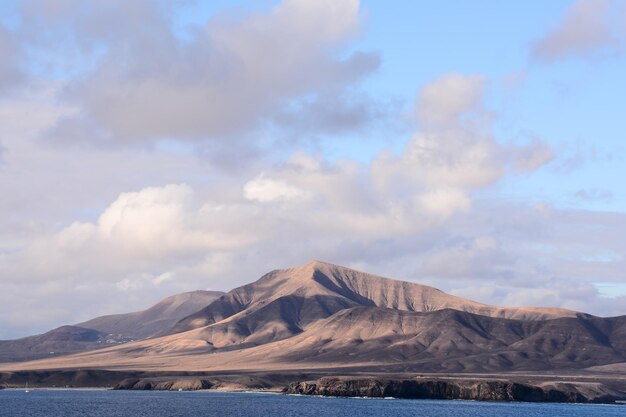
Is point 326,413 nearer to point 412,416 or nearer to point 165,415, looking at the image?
A: point 412,416

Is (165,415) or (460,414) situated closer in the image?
(165,415)

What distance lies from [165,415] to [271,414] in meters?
20.7

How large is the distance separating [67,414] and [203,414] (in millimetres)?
26136

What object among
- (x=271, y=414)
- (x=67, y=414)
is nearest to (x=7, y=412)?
(x=67, y=414)

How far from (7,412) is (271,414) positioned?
53.1 metres

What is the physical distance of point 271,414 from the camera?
633ft

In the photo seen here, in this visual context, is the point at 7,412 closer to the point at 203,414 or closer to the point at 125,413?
the point at 125,413

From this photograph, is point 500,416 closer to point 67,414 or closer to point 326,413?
point 326,413

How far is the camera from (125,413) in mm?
192750

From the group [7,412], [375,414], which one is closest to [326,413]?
[375,414]

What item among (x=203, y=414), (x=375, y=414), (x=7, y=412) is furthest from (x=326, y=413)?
(x=7, y=412)

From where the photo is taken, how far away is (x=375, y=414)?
195250 millimetres

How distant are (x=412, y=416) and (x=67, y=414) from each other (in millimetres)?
66714

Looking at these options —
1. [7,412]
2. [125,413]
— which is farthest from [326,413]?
[7,412]
